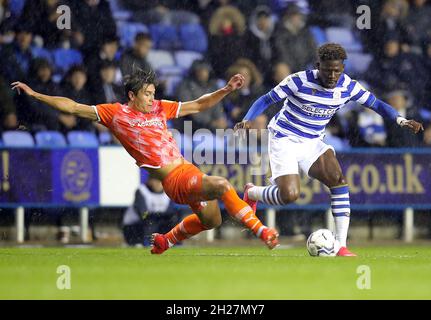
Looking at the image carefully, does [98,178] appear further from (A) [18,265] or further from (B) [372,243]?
(A) [18,265]

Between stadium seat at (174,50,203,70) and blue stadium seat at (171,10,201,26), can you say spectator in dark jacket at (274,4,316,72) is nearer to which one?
stadium seat at (174,50,203,70)

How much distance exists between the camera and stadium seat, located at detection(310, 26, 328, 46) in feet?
61.9

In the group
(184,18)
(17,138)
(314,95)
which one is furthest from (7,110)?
(314,95)

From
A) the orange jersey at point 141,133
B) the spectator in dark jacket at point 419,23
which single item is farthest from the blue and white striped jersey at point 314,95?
the spectator in dark jacket at point 419,23

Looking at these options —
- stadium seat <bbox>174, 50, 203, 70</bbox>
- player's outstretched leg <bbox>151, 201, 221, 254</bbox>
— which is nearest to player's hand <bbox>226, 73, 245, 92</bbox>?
player's outstretched leg <bbox>151, 201, 221, 254</bbox>

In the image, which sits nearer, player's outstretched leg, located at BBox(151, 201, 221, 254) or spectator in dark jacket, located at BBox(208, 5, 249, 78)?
player's outstretched leg, located at BBox(151, 201, 221, 254)

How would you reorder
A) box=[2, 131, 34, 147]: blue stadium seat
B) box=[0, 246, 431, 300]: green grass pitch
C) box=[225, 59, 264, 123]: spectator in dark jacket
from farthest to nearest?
box=[225, 59, 264, 123]: spectator in dark jacket
box=[2, 131, 34, 147]: blue stadium seat
box=[0, 246, 431, 300]: green grass pitch

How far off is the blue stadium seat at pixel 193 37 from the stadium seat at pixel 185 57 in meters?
0.10

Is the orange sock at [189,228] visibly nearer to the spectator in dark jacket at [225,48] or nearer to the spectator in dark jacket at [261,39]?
the spectator in dark jacket at [225,48]

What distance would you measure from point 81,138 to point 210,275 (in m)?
6.65

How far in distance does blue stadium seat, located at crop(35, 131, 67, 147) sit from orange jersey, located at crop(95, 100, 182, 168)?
14.9 feet

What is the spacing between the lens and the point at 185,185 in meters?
11.2

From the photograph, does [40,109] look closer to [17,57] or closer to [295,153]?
[17,57]

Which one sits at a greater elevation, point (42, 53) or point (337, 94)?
point (42, 53)
